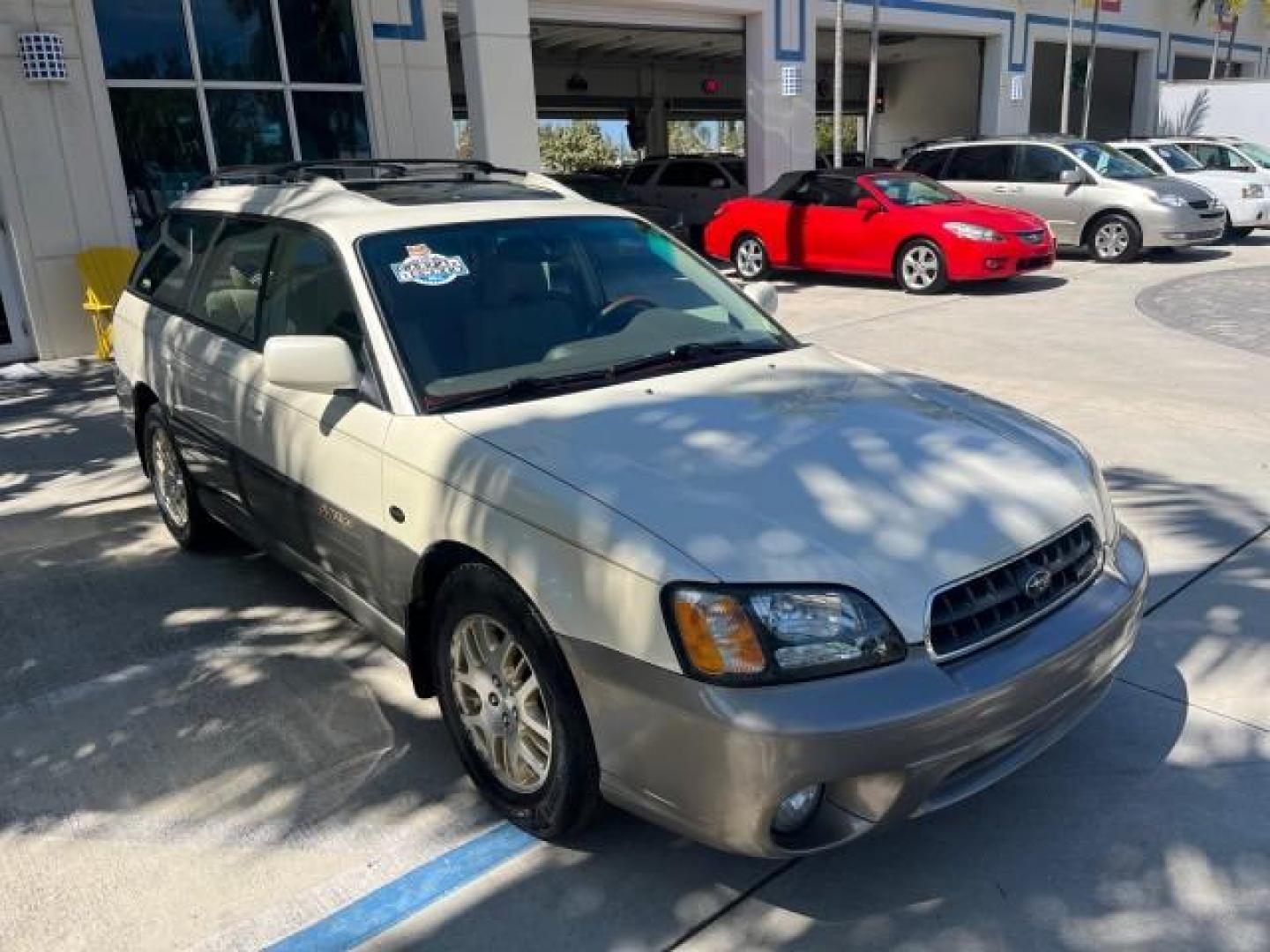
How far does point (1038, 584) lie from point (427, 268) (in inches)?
83.8

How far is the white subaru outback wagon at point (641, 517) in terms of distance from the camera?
230cm

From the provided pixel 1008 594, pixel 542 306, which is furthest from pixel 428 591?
pixel 1008 594

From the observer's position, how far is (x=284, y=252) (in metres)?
3.86

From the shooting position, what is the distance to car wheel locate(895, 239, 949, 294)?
12023 millimetres

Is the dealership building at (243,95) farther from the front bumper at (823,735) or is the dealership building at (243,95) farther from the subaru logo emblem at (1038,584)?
the subaru logo emblem at (1038,584)

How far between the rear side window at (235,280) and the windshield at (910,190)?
969 centimetres

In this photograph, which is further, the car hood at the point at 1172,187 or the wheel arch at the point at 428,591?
the car hood at the point at 1172,187

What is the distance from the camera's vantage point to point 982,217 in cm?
1209

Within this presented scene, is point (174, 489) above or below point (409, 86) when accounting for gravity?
below

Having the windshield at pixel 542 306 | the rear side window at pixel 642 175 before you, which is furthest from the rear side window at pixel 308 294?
the rear side window at pixel 642 175

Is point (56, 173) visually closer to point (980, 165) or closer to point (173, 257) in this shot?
point (173, 257)

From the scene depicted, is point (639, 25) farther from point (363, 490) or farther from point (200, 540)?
point (363, 490)

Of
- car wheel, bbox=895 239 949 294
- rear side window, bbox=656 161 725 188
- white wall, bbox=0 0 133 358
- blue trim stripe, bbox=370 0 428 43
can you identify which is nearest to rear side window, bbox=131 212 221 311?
white wall, bbox=0 0 133 358

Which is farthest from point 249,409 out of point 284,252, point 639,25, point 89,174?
point 639,25
